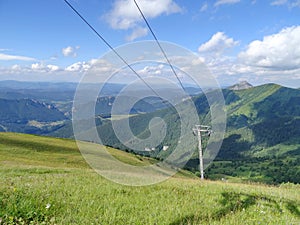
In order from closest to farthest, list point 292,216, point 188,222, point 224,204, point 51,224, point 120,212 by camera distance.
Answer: point 51,224, point 188,222, point 120,212, point 292,216, point 224,204

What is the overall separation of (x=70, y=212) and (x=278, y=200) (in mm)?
7028

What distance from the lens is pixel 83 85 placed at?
10.5 meters

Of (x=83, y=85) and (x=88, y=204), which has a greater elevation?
(x=83, y=85)

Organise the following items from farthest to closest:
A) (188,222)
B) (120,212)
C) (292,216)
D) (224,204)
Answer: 1. (224,204)
2. (292,216)
3. (120,212)
4. (188,222)

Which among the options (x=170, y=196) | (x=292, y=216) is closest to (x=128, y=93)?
(x=170, y=196)

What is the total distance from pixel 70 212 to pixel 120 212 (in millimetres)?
1298

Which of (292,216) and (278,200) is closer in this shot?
(292,216)

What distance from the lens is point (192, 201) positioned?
29.9 ft

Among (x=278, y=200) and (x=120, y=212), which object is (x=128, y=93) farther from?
(x=278, y=200)

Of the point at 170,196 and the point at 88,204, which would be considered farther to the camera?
the point at 170,196

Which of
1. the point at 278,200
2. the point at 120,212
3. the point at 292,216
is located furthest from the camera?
the point at 278,200

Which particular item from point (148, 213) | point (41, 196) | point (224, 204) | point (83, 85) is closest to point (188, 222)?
point (148, 213)

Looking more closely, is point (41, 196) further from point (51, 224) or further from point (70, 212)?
point (51, 224)

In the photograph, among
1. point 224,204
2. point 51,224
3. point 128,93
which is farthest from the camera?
point 128,93
